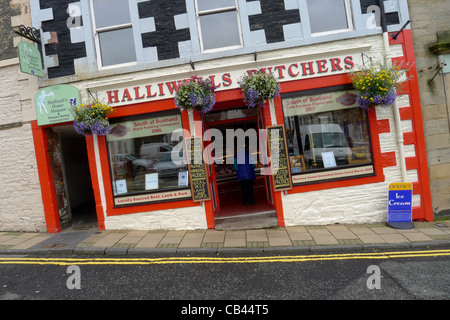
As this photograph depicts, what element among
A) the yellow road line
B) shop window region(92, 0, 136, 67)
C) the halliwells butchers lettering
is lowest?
the yellow road line

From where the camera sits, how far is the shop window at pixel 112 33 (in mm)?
6227

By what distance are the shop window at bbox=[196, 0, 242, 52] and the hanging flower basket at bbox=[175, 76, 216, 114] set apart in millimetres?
1161

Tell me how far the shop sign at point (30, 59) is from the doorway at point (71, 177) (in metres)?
1.44

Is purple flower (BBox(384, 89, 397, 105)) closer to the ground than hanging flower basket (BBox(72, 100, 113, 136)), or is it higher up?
closer to the ground

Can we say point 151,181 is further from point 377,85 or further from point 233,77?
point 377,85

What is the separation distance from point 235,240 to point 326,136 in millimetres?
3332

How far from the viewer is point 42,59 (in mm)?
6195

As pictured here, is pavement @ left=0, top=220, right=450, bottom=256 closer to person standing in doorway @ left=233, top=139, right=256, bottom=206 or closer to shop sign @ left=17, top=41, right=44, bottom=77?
person standing in doorway @ left=233, top=139, right=256, bottom=206

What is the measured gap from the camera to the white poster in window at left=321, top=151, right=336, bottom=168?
599 centimetres

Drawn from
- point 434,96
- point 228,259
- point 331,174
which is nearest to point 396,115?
point 434,96

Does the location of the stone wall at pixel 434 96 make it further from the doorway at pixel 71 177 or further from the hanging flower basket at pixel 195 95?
the doorway at pixel 71 177

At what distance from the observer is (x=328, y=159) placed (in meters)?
6.04

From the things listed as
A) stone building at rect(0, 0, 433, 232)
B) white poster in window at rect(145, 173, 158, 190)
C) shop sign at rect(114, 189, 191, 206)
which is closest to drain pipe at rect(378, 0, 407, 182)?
stone building at rect(0, 0, 433, 232)

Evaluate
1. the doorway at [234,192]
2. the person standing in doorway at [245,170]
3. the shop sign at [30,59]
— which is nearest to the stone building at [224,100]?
the doorway at [234,192]
